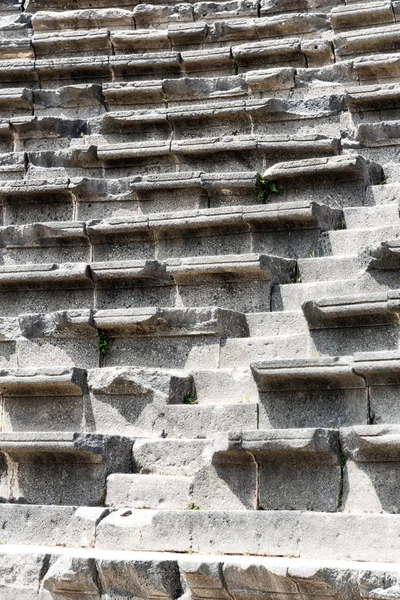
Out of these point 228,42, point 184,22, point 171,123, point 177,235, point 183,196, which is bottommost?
point 177,235

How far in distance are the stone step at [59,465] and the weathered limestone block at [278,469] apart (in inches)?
25.5

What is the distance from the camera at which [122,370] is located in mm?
6922

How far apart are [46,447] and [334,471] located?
70.9 inches

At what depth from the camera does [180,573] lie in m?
5.42

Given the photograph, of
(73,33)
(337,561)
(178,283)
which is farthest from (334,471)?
(73,33)

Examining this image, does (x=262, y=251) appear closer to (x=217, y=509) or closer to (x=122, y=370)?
(x=122, y=370)

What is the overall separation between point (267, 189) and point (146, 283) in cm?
132

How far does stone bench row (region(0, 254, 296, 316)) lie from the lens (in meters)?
7.33

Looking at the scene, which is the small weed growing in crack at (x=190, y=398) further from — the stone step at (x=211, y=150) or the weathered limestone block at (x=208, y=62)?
the weathered limestone block at (x=208, y=62)

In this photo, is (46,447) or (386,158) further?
(386,158)

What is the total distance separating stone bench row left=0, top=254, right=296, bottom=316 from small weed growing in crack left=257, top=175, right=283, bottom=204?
98cm

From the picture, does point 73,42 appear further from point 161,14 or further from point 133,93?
point 133,93

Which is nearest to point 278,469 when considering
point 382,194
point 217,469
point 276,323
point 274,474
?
point 274,474

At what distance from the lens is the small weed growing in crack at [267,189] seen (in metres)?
8.23
